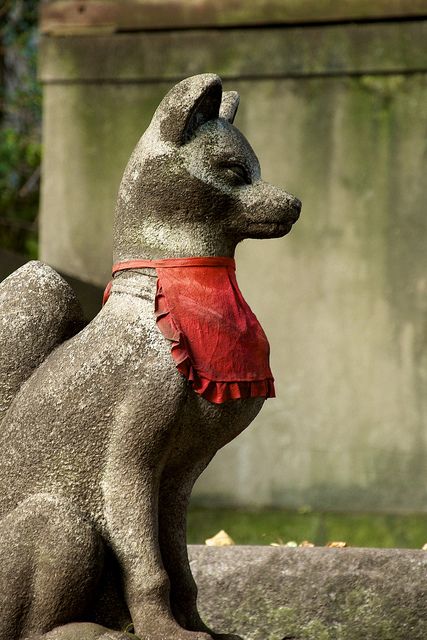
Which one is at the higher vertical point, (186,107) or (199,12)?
(199,12)

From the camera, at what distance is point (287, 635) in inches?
144

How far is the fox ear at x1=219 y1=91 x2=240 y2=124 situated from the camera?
10.7ft

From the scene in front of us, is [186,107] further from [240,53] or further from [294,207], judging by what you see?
[240,53]

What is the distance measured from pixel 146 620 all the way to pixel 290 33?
14.5 ft

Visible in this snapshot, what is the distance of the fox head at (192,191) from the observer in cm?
304

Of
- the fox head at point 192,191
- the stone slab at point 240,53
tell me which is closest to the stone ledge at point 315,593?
the fox head at point 192,191

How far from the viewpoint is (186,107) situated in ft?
9.95

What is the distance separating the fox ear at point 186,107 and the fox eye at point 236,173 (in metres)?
0.12

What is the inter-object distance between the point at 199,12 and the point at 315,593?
3.89m

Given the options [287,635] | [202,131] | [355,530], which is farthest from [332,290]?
[202,131]

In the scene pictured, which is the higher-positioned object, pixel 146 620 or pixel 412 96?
pixel 412 96

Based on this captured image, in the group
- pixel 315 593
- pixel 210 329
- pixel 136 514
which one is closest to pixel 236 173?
pixel 210 329

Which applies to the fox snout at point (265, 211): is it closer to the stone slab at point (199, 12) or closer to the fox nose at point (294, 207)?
the fox nose at point (294, 207)

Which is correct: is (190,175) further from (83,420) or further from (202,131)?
(83,420)
